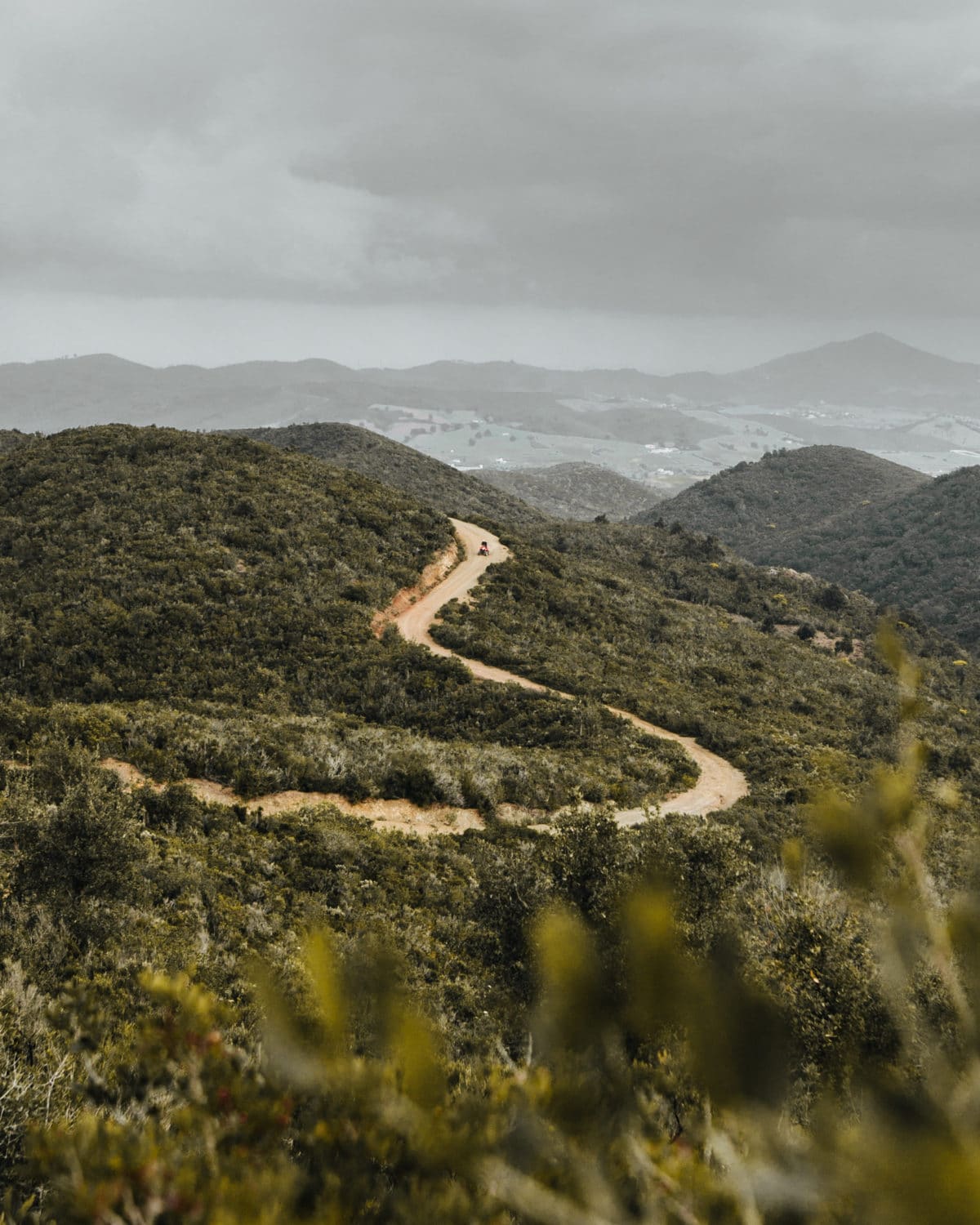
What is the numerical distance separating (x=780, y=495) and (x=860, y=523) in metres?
32.8

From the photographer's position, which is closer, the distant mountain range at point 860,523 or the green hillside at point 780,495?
the distant mountain range at point 860,523

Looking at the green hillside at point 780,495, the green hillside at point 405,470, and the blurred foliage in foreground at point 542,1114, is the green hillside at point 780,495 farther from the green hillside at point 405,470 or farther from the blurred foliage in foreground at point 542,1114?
the blurred foliage in foreground at point 542,1114

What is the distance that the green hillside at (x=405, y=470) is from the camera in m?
97.5

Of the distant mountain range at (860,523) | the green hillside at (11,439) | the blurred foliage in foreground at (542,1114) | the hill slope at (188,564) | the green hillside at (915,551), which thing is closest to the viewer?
the blurred foliage in foreground at (542,1114)

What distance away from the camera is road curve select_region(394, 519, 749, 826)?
26.9 metres

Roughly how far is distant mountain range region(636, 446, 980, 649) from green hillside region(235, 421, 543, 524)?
190 ft

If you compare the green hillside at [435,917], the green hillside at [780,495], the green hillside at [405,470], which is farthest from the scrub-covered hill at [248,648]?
the green hillside at [780,495]

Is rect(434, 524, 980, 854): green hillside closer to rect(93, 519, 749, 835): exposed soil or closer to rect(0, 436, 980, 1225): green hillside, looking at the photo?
rect(0, 436, 980, 1225): green hillside

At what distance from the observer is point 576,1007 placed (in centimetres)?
279

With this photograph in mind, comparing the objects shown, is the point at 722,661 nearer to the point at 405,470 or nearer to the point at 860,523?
the point at 405,470

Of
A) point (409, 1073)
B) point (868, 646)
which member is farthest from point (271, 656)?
point (868, 646)

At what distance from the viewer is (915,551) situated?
120375mm

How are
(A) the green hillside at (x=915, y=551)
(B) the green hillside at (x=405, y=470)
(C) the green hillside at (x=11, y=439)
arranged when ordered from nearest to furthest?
(C) the green hillside at (x=11, y=439) → (B) the green hillside at (x=405, y=470) → (A) the green hillside at (x=915, y=551)

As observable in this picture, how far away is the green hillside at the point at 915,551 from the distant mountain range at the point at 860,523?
218 mm
